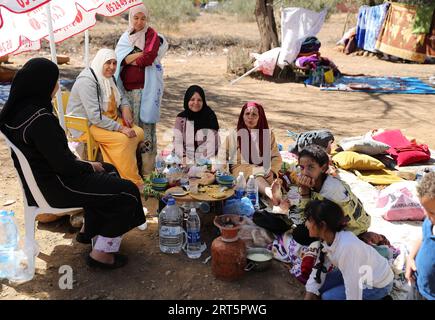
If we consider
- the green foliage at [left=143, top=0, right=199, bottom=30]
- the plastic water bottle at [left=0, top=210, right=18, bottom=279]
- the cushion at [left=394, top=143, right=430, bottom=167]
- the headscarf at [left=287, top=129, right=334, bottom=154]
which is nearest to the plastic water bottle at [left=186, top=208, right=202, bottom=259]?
the plastic water bottle at [left=0, top=210, right=18, bottom=279]

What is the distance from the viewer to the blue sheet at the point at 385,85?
10.6 meters

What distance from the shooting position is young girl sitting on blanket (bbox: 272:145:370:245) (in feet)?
10.8

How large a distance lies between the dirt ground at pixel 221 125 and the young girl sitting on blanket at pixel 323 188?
2.03ft

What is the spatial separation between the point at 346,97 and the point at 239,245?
752 cm

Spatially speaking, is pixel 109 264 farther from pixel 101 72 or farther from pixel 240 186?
pixel 101 72

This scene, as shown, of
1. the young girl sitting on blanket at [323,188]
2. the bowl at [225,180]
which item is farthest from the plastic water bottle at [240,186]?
the young girl sitting on blanket at [323,188]

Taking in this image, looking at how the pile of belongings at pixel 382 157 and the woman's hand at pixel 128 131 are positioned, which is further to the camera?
the pile of belongings at pixel 382 157

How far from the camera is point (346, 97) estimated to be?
1009cm

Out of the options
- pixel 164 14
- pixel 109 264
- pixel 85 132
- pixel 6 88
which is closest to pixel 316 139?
pixel 85 132

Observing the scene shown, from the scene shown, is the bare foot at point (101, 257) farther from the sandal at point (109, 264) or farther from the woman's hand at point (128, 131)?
the woman's hand at point (128, 131)

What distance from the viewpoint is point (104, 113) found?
16.3 feet

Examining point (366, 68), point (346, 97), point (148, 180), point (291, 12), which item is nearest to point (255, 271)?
point (148, 180)

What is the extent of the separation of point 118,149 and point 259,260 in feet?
6.96

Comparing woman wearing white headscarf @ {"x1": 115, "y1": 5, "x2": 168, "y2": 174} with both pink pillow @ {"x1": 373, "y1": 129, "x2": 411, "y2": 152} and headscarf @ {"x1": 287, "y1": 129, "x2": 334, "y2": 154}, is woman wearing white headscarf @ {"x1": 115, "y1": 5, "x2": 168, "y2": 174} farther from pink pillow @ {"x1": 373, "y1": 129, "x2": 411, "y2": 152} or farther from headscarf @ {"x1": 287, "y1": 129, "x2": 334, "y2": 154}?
pink pillow @ {"x1": 373, "y1": 129, "x2": 411, "y2": 152}
